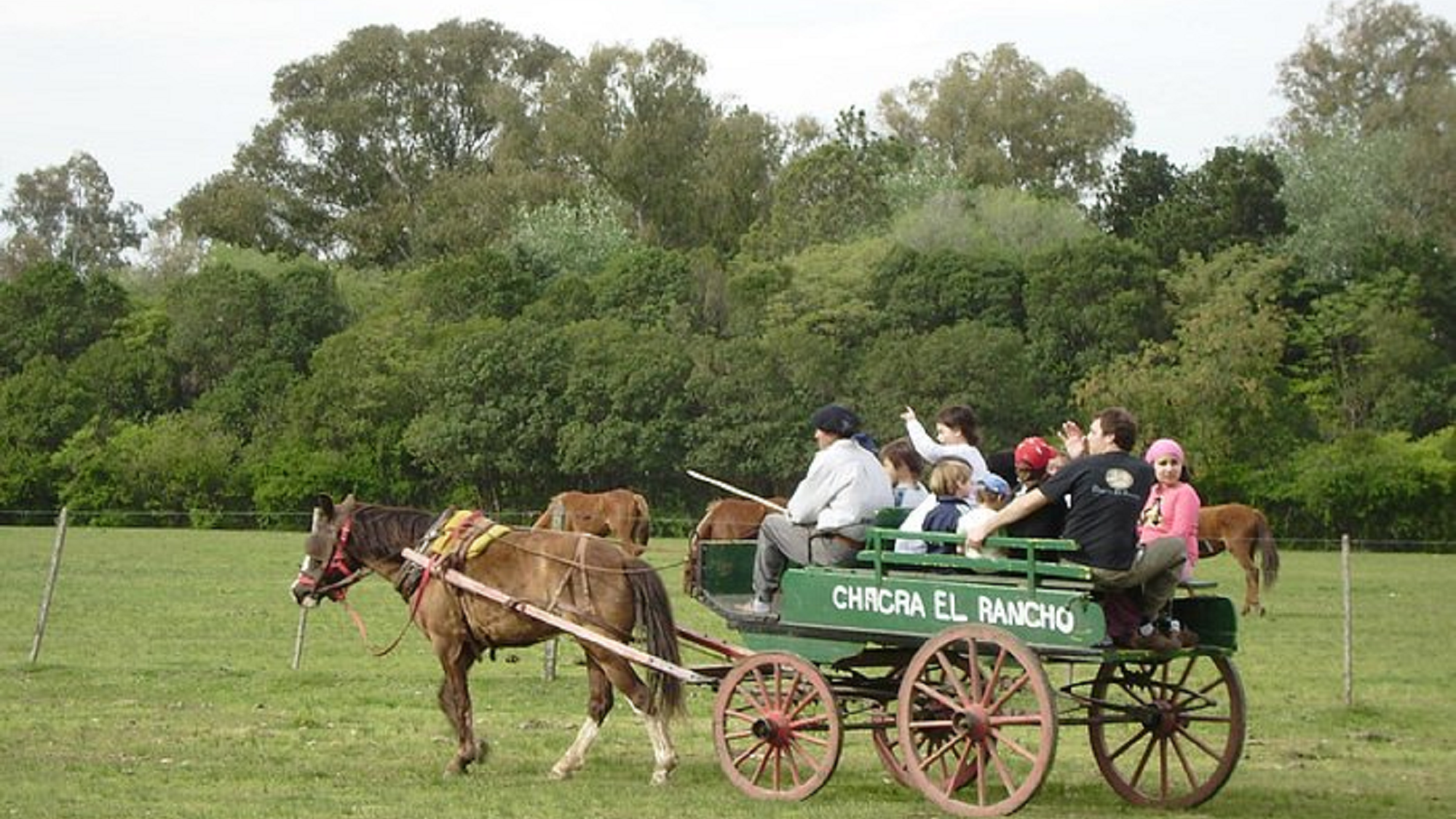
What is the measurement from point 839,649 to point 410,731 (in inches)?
176

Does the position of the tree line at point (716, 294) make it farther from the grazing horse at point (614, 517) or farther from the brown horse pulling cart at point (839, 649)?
the brown horse pulling cart at point (839, 649)

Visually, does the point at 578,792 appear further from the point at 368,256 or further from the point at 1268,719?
the point at 368,256

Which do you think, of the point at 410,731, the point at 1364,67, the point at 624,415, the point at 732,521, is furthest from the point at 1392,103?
the point at 410,731

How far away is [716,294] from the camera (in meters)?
68.4

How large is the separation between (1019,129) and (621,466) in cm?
3075

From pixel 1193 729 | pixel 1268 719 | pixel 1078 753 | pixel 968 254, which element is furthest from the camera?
pixel 968 254

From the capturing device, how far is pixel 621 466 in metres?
59.7

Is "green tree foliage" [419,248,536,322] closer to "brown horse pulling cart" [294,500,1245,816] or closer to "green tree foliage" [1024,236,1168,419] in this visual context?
"green tree foliage" [1024,236,1168,419]

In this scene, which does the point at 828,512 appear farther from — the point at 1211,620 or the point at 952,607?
the point at 1211,620

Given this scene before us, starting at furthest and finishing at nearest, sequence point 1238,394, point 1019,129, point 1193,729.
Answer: point 1019,129 → point 1238,394 → point 1193,729

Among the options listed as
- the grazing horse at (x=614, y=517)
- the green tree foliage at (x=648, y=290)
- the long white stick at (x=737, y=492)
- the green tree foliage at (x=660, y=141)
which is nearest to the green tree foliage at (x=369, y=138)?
the green tree foliage at (x=660, y=141)

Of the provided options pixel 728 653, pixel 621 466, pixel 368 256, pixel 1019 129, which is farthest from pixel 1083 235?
pixel 728 653

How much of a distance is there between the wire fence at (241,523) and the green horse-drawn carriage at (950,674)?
127ft

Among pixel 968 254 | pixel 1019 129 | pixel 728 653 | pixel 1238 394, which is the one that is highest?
pixel 1019 129
